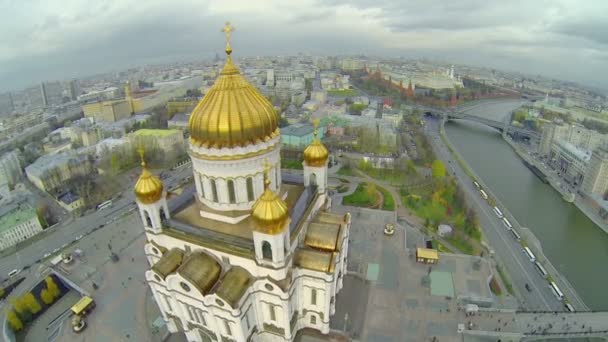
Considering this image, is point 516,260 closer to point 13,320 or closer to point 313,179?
point 313,179

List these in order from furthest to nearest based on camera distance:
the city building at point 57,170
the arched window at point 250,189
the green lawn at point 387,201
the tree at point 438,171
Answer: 1. the city building at point 57,170
2. the tree at point 438,171
3. the green lawn at point 387,201
4. the arched window at point 250,189

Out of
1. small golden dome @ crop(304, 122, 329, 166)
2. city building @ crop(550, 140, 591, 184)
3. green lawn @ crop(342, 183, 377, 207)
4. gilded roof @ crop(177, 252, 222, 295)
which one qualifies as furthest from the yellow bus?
city building @ crop(550, 140, 591, 184)

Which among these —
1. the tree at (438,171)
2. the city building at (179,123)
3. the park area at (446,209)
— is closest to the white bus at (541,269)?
the park area at (446,209)

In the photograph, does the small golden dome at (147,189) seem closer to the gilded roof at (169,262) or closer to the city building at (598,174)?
the gilded roof at (169,262)

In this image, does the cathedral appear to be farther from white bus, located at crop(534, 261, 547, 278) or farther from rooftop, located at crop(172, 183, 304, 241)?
white bus, located at crop(534, 261, 547, 278)

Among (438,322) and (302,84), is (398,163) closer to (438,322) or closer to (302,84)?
(438,322)

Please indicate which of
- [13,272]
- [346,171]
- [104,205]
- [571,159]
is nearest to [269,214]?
[13,272]
